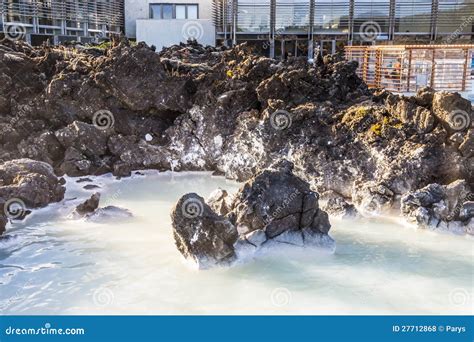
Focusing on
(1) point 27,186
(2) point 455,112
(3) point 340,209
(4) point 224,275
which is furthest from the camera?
(2) point 455,112

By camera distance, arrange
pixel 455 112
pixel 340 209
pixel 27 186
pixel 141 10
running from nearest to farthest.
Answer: pixel 340 209 → pixel 27 186 → pixel 455 112 → pixel 141 10

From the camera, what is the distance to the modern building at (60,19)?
102ft

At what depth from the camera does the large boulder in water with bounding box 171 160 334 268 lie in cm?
923

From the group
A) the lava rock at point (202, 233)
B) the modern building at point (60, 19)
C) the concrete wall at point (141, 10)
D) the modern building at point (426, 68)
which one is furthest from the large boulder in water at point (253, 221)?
the concrete wall at point (141, 10)

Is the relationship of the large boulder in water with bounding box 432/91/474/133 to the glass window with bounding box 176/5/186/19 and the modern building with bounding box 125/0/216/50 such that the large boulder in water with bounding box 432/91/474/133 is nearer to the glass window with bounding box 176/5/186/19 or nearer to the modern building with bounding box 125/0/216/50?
the modern building with bounding box 125/0/216/50

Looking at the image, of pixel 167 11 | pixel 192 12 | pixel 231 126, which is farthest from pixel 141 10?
pixel 231 126

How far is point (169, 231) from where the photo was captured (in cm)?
1105

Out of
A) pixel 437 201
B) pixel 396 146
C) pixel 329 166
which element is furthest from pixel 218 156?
pixel 437 201

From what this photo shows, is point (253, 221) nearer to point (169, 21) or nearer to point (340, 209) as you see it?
point (340, 209)

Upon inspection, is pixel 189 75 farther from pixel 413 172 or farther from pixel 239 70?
pixel 413 172

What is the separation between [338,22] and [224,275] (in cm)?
3220

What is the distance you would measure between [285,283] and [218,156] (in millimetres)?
7942

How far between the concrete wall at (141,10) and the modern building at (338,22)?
98 cm

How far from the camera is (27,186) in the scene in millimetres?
12320
